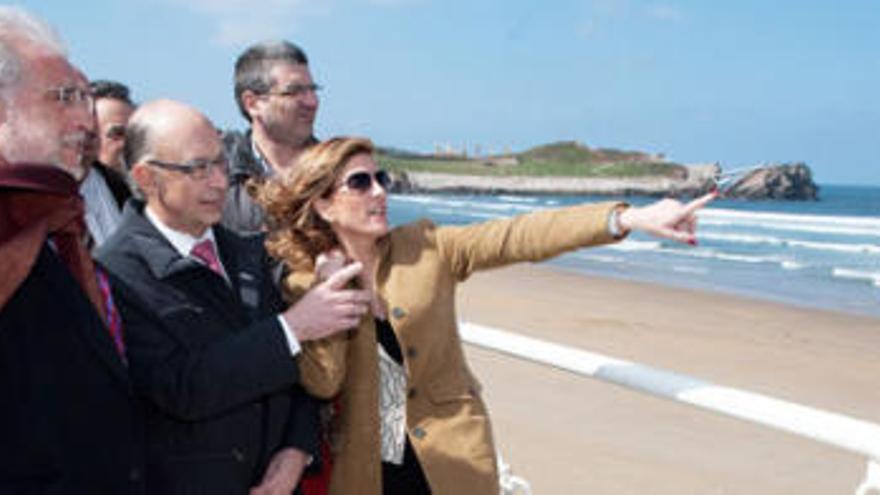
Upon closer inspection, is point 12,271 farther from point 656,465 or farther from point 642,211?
point 656,465

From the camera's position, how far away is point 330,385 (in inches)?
88.7

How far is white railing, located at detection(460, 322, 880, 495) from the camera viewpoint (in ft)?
5.89

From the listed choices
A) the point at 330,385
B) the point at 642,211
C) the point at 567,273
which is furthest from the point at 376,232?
the point at 567,273

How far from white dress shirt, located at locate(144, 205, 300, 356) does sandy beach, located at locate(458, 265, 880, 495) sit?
102 inches

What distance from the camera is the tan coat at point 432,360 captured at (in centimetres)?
231

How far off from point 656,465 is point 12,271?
409 cm

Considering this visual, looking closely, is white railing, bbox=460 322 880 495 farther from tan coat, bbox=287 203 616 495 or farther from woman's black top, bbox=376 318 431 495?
woman's black top, bbox=376 318 431 495

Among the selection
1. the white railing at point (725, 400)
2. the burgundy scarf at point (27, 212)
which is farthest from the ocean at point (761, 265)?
the burgundy scarf at point (27, 212)

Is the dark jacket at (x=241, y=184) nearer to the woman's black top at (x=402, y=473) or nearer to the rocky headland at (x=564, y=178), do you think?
the woman's black top at (x=402, y=473)

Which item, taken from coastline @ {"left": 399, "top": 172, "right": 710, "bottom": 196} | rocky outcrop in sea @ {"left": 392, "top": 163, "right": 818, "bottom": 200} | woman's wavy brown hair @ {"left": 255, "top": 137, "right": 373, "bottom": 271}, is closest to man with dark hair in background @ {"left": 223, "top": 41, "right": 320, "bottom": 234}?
woman's wavy brown hair @ {"left": 255, "top": 137, "right": 373, "bottom": 271}

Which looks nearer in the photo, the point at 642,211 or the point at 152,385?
the point at 152,385

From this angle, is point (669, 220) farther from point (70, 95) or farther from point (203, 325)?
point (70, 95)

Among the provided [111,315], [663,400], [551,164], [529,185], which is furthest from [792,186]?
[111,315]

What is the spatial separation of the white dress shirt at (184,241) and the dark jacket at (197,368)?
0.02m
